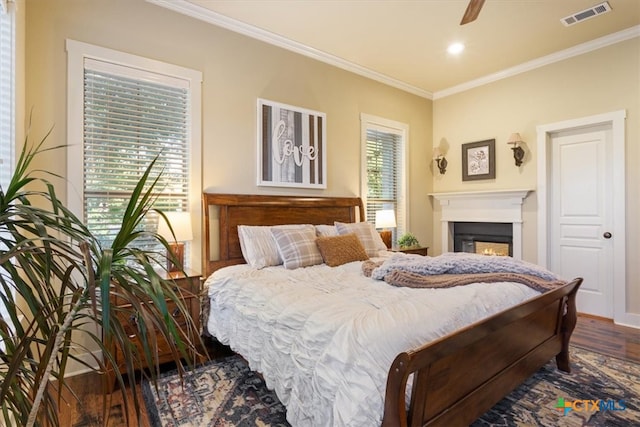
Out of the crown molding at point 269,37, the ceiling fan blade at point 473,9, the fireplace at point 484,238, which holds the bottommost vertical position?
the fireplace at point 484,238

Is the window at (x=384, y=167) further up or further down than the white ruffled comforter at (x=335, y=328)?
further up

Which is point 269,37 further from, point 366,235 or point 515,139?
point 515,139

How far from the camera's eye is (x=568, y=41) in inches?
149

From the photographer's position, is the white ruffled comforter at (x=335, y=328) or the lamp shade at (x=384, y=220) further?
the lamp shade at (x=384, y=220)

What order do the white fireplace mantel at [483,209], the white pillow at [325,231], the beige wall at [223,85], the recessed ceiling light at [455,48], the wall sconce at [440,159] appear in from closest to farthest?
the beige wall at [223,85] < the white pillow at [325,231] < the recessed ceiling light at [455,48] < the white fireplace mantel at [483,209] < the wall sconce at [440,159]

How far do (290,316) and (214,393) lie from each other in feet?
Answer: 3.23

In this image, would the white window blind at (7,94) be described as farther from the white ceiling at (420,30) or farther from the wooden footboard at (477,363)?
the wooden footboard at (477,363)

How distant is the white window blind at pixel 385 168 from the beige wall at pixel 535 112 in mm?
783

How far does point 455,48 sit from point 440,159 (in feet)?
5.76

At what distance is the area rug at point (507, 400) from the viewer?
202 cm

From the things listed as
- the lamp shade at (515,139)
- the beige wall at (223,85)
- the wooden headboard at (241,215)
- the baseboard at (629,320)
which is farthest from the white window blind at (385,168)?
the baseboard at (629,320)

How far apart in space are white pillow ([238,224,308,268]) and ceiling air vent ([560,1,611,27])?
3.51 meters

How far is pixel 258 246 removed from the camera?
10.1 feet

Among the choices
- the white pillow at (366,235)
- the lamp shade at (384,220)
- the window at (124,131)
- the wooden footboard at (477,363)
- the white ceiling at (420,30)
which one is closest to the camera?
the wooden footboard at (477,363)
